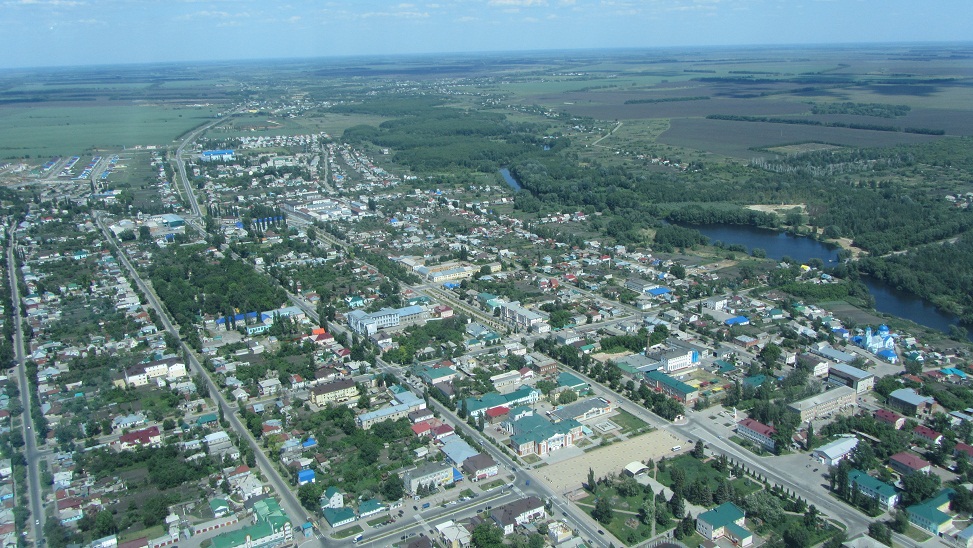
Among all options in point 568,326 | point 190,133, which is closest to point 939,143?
point 568,326

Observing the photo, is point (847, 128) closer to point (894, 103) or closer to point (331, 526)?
point (894, 103)

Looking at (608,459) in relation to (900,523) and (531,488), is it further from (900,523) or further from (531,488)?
(900,523)

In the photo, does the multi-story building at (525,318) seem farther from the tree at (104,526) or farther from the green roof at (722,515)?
the tree at (104,526)

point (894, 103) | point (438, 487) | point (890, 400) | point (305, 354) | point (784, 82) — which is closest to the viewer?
point (438, 487)

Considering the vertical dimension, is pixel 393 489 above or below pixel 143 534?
above

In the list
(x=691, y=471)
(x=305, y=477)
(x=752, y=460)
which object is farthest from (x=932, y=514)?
(x=305, y=477)

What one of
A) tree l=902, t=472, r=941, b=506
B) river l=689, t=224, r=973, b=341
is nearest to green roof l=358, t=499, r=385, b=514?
tree l=902, t=472, r=941, b=506

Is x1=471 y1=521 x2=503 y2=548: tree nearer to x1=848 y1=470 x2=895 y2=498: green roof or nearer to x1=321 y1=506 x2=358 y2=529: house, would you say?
x1=321 y1=506 x2=358 y2=529: house
